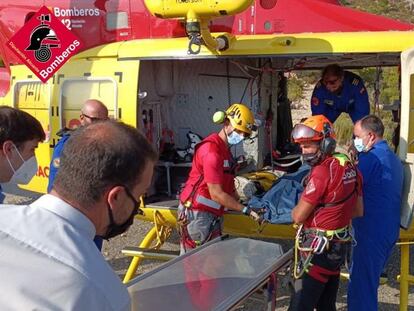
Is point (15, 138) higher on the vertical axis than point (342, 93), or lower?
lower

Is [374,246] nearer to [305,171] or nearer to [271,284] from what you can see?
[305,171]

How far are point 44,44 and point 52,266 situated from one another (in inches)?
196

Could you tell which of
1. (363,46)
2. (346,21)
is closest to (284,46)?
(363,46)

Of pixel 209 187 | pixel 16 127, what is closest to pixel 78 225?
pixel 16 127

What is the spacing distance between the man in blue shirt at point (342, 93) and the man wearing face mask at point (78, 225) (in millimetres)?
4994

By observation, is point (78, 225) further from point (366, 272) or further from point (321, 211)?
point (366, 272)

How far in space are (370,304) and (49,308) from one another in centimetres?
345

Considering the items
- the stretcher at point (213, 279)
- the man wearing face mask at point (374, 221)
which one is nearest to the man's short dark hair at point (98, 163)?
the stretcher at point (213, 279)

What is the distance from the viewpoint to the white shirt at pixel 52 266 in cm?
103

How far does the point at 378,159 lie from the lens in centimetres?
405

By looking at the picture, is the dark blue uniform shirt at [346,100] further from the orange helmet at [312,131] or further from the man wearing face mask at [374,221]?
the orange helmet at [312,131]

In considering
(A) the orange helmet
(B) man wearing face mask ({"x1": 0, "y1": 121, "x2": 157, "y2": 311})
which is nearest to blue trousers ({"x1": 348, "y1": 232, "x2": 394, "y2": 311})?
(A) the orange helmet

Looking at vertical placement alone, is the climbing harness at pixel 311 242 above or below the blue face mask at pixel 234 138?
below

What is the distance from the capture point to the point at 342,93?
241 inches
